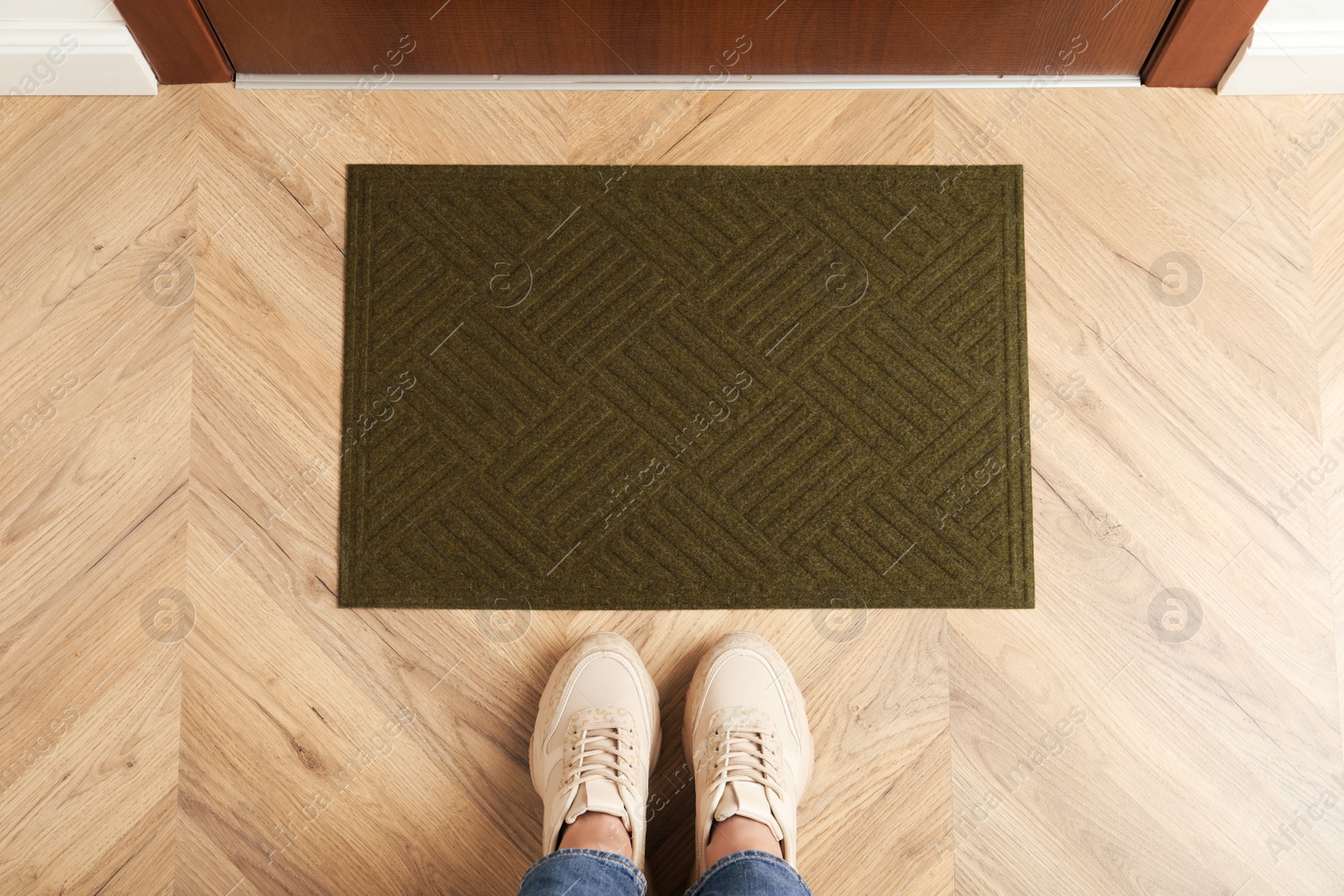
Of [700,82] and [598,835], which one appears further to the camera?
[700,82]

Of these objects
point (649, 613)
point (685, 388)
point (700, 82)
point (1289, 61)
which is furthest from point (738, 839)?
point (1289, 61)

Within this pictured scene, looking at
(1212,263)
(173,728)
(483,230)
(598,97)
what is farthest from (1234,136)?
(173,728)

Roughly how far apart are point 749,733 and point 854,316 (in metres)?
0.51

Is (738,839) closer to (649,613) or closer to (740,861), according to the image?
(740,861)

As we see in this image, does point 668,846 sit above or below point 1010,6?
below

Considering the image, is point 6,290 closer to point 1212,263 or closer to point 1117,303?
point 1117,303

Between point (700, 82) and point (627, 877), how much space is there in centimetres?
91

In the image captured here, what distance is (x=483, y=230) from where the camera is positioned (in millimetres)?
987

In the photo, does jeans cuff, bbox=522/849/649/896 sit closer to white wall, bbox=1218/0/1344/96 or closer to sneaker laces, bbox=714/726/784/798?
sneaker laces, bbox=714/726/784/798

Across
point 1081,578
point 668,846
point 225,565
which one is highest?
point 225,565

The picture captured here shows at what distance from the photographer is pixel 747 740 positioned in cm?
91

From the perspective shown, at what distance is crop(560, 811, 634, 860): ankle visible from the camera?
2.85 feet

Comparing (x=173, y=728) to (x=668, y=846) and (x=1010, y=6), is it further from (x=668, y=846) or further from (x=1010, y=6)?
(x=1010, y=6)

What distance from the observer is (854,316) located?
98 cm
